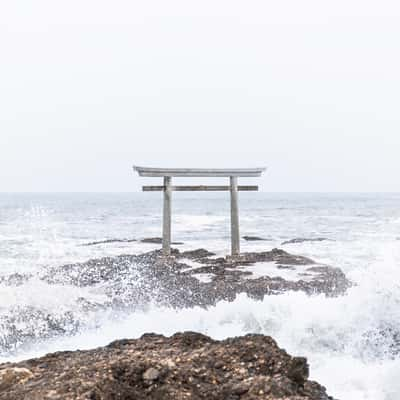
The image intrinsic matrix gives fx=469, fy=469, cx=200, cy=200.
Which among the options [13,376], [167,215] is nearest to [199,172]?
[167,215]

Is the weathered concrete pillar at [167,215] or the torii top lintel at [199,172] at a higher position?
the torii top lintel at [199,172]

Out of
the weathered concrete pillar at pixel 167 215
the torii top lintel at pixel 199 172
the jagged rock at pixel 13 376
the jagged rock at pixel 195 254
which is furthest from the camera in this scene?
the jagged rock at pixel 195 254

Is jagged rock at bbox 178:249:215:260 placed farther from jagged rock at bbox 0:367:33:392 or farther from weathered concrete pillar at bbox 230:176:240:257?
jagged rock at bbox 0:367:33:392

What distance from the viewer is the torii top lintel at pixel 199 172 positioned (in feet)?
39.5

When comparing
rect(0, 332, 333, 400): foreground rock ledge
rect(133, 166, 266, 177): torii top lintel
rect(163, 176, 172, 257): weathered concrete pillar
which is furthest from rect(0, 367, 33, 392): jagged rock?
rect(163, 176, 172, 257): weathered concrete pillar

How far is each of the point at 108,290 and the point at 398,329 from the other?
585 centimetres

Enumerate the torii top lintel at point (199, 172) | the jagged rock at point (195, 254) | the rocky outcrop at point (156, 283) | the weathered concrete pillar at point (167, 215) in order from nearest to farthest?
the rocky outcrop at point (156, 283)
the torii top lintel at point (199, 172)
the weathered concrete pillar at point (167, 215)
the jagged rock at point (195, 254)

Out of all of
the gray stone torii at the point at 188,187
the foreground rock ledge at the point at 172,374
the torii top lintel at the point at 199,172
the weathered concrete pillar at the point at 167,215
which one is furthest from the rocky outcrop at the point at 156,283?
the foreground rock ledge at the point at 172,374

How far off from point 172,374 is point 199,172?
9608mm

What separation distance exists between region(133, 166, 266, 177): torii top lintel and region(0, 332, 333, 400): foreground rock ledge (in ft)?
28.1

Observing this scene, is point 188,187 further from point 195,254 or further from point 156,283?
point 156,283

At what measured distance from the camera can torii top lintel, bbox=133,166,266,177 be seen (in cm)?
1204

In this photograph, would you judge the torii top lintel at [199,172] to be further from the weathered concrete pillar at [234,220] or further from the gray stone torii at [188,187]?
the weathered concrete pillar at [234,220]

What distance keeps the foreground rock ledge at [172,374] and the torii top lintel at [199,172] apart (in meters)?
8.56
